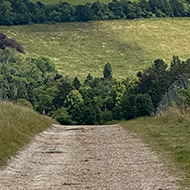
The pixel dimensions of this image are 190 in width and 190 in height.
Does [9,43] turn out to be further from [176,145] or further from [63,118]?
[176,145]

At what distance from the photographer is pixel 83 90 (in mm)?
113562

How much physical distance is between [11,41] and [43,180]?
170321 mm

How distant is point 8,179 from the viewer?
10656 mm

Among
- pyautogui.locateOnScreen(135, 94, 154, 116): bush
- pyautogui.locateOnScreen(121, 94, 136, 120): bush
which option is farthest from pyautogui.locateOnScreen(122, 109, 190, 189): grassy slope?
pyautogui.locateOnScreen(121, 94, 136, 120): bush

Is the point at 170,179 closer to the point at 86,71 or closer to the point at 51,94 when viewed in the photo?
the point at 51,94

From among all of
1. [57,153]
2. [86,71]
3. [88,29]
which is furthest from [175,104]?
[88,29]

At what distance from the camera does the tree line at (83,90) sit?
6169 cm

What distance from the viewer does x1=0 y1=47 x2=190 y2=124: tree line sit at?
6169 centimetres

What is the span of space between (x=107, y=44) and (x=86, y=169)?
16848 cm

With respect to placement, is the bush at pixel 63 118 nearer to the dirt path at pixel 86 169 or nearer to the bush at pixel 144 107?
the bush at pixel 144 107

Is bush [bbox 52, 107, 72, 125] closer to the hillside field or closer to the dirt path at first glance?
the dirt path

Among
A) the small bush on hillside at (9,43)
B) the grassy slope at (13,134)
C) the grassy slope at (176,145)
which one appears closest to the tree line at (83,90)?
the small bush on hillside at (9,43)

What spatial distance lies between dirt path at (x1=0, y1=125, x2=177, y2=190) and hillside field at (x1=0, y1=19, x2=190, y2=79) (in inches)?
5310

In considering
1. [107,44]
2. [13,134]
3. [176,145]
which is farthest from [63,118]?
[107,44]
